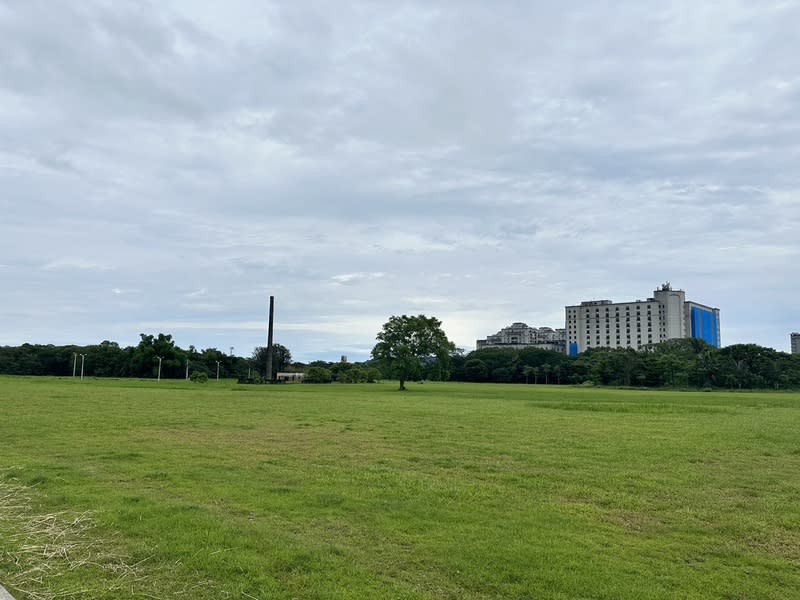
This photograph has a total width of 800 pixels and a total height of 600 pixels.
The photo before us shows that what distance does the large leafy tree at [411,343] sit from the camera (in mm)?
73312

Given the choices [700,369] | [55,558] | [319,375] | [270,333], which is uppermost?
[270,333]

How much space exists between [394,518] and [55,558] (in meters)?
4.31

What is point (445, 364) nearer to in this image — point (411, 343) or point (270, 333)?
point (411, 343)

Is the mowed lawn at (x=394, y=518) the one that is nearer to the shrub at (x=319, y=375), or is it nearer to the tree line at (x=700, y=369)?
the tree line at (x=700, y=369)

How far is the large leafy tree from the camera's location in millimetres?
73312

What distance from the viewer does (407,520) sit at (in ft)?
28.0

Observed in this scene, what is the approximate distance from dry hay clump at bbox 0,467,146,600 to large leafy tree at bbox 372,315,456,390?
64.7m

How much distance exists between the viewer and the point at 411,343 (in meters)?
74.4

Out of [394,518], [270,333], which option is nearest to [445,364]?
[270,333]

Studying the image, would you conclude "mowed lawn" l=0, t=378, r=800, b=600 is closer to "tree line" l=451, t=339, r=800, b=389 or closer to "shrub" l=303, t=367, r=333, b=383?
"tree line" l=451, t=339, r=800, b=389

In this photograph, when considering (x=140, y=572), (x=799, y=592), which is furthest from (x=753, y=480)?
(x=140, y=572)

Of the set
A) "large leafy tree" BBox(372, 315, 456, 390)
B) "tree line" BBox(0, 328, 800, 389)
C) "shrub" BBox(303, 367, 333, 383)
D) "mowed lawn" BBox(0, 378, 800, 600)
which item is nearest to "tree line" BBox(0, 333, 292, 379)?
"tree line" BBox(0, 328, 800, 389)

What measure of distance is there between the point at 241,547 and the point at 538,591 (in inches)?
138

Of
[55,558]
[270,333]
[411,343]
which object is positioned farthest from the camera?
[270,333]
